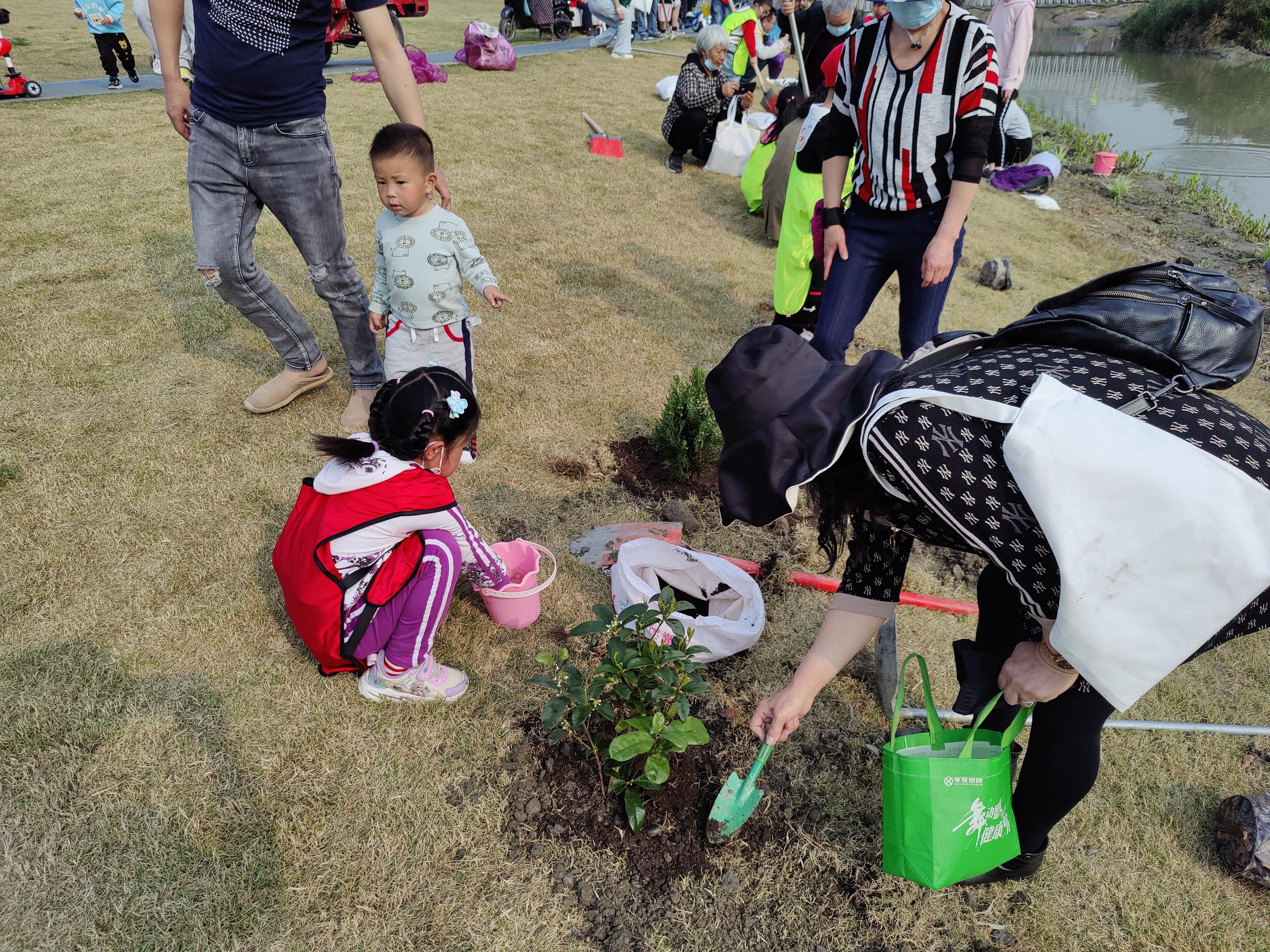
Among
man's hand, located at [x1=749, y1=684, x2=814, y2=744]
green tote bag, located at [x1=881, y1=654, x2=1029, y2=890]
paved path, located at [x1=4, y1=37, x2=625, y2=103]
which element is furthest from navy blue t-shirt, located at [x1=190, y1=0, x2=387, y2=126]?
paved path, located at [x1=4, y1=37, x2=625, y2=103]

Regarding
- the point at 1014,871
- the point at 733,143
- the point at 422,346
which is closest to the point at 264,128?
the point at 422,346

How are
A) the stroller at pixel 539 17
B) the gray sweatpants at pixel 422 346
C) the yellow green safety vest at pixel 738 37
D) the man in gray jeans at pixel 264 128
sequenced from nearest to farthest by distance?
the man in gray jeans at pixel 264 128
the gray sweatpants at pixel 422 346
the yellow green safety vest at pixel 738 37
the stroller at pixel 539 17

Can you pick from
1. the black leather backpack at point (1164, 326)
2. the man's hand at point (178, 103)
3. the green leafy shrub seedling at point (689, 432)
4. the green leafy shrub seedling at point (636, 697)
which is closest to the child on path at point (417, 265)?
the man's hand at point (178, 103)

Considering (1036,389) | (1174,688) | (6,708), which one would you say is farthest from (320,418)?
(1174,688)

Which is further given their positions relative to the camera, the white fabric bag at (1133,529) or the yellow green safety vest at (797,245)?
the yellow green safety vest at (797,245)

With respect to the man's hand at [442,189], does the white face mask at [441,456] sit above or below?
below

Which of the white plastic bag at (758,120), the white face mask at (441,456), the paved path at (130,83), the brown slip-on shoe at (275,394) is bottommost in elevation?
the brown slip-on shoe at (275,394)

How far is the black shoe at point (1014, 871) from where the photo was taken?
189cm

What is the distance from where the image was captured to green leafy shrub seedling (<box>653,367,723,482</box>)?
3.22 metres

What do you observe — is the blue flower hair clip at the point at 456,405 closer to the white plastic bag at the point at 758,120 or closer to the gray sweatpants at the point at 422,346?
the gray sweatpants at the point at 422,346

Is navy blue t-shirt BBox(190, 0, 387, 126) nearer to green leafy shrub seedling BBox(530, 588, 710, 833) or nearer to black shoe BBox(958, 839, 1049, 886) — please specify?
green leafy shrub seedling BBox(530, 588, 710, 833)

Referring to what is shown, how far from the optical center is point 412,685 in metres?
2.25

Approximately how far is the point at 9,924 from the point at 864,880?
2.02m

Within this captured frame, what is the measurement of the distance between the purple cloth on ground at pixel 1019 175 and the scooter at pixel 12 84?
33.6 feet
